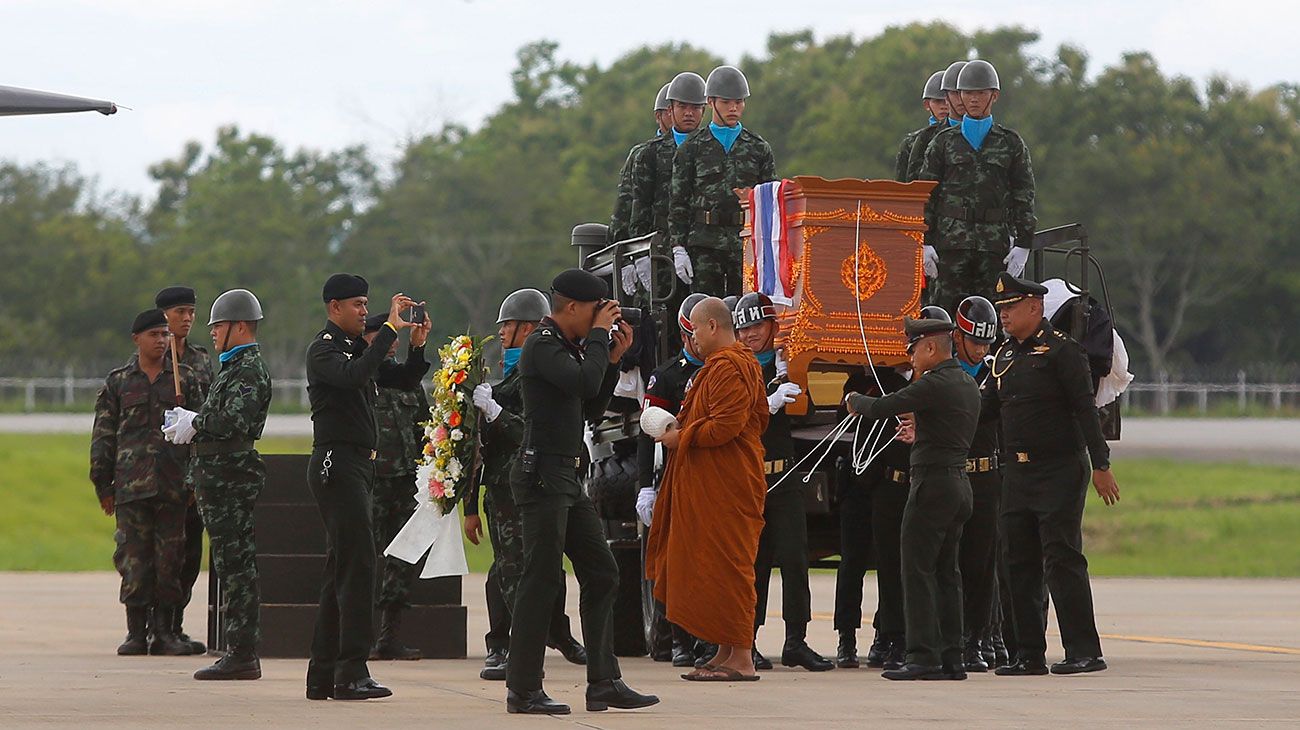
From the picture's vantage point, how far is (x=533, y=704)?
9656 millimetres

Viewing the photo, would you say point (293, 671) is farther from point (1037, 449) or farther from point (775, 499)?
point (1037, 449)

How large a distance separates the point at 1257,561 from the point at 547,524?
19.3 metres

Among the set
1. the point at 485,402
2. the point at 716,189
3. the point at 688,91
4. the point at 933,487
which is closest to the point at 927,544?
the point at 933,487

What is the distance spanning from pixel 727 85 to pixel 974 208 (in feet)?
5.82

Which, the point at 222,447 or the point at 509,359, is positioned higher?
the point at 509,359

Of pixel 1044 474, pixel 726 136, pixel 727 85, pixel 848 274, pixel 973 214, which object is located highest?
pixel 727 85

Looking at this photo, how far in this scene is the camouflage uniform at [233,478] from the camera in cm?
1142

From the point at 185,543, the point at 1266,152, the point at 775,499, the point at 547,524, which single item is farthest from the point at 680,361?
the point at 1266,152

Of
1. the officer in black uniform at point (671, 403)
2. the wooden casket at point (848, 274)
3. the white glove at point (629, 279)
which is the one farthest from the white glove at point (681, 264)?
the wooden casket at point (848, 274)

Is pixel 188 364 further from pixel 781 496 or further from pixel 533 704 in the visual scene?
pixel 533 704

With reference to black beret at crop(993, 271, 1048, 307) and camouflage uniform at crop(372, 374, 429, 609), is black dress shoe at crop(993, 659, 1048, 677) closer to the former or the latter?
black beret at crop(993, 271, 1048, 307)

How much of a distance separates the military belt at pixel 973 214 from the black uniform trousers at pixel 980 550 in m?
1.79

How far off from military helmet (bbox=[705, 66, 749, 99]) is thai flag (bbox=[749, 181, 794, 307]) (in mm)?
1353

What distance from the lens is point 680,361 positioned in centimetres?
1212
